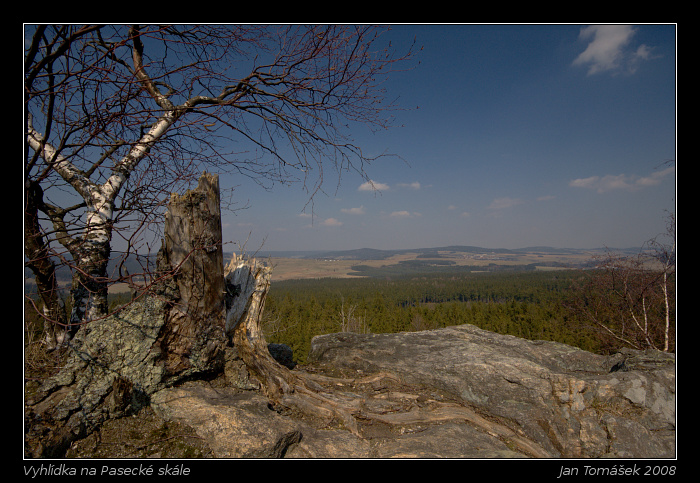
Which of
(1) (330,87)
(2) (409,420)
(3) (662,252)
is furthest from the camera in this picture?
(3) (662,252)

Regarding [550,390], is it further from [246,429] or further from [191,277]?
[191,277]

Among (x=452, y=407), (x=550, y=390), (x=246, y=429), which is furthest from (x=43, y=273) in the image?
(x=550, y=390)

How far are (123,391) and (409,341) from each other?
16.7ft

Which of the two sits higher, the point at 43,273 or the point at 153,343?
the point at 43,273

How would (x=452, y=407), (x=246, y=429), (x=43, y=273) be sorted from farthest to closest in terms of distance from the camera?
(x=452, y=407) < (x=43, y=273) < (x=246, y=429)

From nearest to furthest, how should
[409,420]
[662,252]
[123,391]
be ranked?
[123,391] → [409,420] → [662,252]

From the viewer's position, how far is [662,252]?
936 cm

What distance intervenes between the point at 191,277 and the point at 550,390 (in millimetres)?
5534

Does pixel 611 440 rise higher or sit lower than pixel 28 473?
lower

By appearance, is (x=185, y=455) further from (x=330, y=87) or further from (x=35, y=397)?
(x=330, y=87)

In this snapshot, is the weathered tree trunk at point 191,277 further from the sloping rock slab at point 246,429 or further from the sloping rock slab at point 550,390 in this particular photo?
the sloping rock slab at point 550,390

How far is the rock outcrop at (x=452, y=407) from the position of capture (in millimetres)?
3178

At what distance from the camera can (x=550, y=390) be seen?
4828 mm

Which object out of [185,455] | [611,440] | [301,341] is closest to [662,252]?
[611,440]
